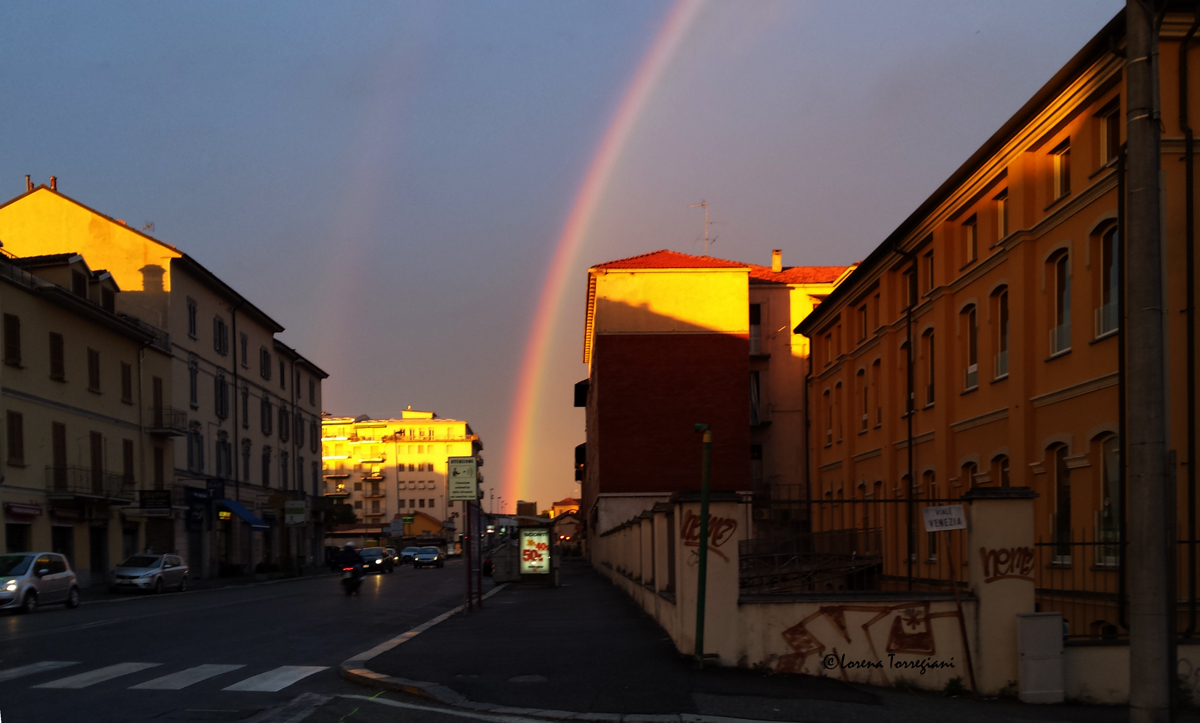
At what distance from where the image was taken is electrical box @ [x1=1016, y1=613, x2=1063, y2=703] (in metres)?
11.2

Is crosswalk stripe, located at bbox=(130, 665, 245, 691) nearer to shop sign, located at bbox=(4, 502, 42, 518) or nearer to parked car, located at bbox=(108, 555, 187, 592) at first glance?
shop sign, located at bbox=(4, 502, 42, 518)

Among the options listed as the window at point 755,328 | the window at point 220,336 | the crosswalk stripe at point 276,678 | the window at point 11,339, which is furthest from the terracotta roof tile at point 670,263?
the crosswalk stripe at point 276,678

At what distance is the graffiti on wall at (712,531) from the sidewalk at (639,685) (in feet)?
4.34

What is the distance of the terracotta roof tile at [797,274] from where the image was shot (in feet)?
197

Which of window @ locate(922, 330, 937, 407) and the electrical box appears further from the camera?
window @ locate(922, 330, 937, 407)

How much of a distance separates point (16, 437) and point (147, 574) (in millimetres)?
6222

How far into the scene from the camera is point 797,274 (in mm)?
62219

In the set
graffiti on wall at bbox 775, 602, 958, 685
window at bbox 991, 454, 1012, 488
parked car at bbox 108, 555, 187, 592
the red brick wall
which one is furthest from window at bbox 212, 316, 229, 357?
graffiti on wall at bbox 775, 602, 958, 685

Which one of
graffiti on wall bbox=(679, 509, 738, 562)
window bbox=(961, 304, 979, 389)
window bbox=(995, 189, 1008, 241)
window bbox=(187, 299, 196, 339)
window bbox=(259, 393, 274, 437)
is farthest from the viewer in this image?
window bbox=(259, 393, 274, 437)

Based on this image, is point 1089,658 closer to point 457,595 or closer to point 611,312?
point 457,595

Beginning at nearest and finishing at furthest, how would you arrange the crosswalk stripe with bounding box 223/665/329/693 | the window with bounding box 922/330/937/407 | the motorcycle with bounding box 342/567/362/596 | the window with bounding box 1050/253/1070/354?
1. the crosswalk stripe with bounding box 223/665/329/693
2. the window with bounding box 1050/253/1070/354
3. the window with bounding box 922/330/937/407
4. the motorcycle with bounding box 342/567/362/596

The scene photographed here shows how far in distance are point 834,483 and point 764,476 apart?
1688 cm

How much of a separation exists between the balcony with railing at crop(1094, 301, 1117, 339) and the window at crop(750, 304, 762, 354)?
39502 millimetres

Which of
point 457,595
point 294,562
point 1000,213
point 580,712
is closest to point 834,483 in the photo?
point 457,595
